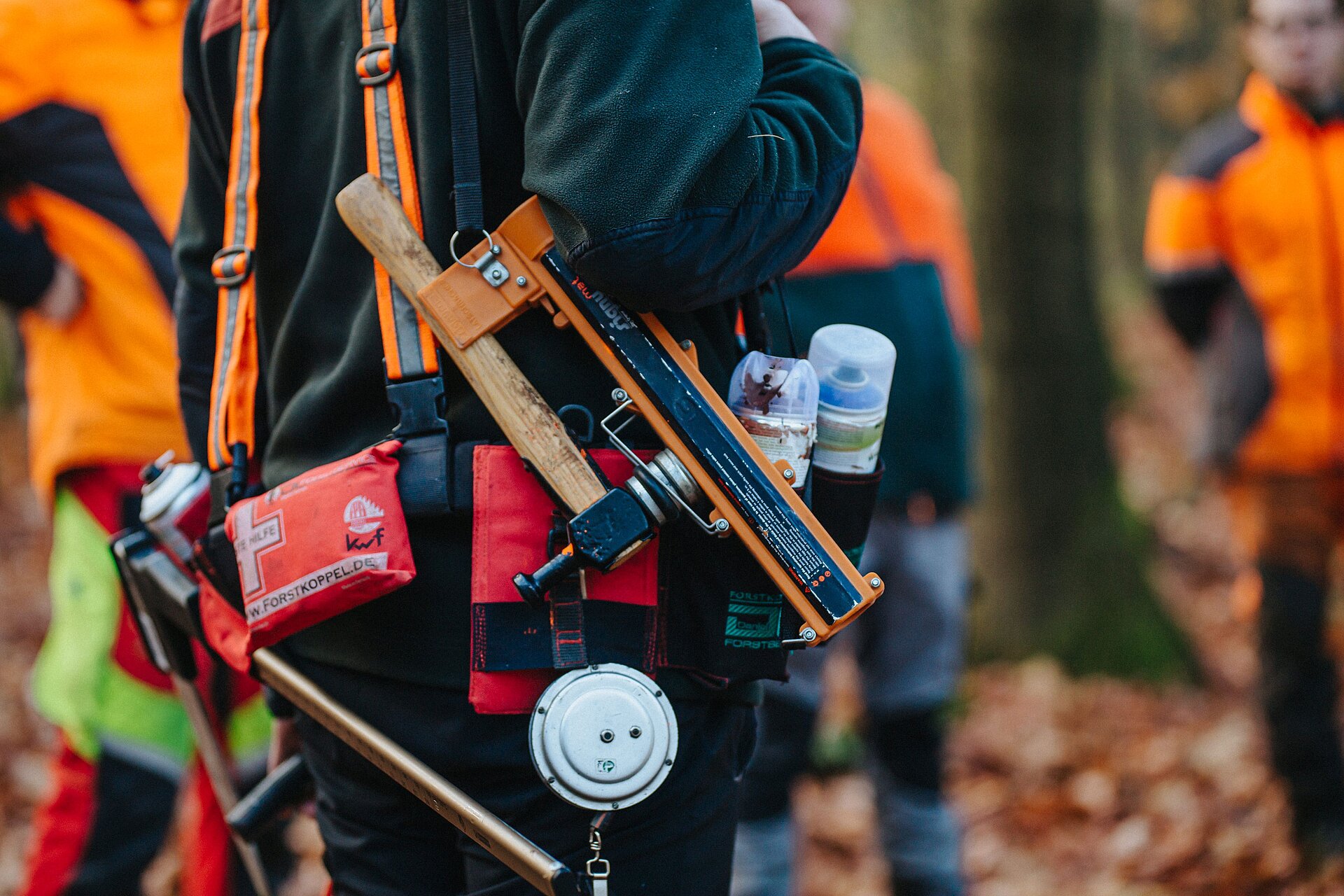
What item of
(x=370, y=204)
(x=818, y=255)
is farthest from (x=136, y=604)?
(x=818, y=255)

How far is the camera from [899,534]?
10.6ft

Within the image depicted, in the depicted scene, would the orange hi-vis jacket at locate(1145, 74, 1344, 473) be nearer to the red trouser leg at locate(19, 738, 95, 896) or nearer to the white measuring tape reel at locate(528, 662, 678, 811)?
the white measuring tape reel at locate(528, 662, 678, 811)

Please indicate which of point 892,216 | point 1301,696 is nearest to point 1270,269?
point 1301,696

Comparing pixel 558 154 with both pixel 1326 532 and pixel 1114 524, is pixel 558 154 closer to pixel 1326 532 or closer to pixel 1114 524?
pixel 1326 532

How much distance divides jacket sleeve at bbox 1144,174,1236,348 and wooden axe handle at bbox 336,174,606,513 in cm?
325

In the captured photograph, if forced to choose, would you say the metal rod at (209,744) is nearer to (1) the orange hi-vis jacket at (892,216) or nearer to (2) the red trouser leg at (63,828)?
(2) the red trouser leg at (63,828)

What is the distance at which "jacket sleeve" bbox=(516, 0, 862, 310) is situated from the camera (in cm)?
135

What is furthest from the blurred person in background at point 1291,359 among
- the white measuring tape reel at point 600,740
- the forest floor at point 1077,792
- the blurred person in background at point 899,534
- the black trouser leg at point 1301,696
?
the white measuring tape reel at point 600,740

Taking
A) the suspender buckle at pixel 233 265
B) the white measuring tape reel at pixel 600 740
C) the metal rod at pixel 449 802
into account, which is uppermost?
the suspender buckle at pixel 233 265

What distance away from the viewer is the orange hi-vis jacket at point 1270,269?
3.75 metres

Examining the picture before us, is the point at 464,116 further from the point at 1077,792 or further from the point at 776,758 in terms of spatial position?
the point at 1077,792

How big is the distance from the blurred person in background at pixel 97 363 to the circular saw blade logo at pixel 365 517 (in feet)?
4.58

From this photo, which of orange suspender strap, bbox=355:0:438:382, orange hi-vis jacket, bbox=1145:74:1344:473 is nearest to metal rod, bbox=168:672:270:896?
orange suspender strap, bbox=355:0:438:382

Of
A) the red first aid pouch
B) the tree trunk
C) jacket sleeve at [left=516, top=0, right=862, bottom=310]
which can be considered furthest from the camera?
the tree trunk
